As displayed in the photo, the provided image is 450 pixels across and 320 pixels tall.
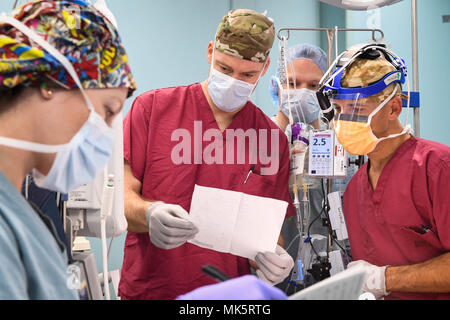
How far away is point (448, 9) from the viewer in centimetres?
347

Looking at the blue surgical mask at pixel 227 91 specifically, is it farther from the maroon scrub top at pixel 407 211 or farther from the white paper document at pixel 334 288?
the white paper document at pixel 334 288

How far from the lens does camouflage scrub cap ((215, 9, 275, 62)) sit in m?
1.77

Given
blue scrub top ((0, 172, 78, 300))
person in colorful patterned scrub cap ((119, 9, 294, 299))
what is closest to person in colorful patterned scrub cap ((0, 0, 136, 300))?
blue scrub top ((0, 172, 78, 300))

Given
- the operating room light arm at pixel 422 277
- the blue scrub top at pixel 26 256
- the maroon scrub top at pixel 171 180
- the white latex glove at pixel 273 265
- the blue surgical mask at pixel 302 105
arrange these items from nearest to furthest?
1. the blue scrub top at pixel 26 256
2. the operating room light arm at pixel 422 277
3. the white latex glove at pixel 273 265
4. the maroon scrub top at pixel 171 180
5. the blue surgical mask at pixel 302 105

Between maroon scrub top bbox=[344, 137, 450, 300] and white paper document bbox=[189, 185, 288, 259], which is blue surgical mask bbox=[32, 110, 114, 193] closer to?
white paper document bbox=[189, 185, 288, 259]

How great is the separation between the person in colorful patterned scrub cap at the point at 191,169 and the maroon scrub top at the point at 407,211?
0.31 m

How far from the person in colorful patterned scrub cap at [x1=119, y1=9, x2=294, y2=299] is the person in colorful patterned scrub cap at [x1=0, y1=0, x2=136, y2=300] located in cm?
74

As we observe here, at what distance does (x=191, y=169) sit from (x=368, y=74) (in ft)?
2.43

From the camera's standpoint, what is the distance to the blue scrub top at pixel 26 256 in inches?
27.4

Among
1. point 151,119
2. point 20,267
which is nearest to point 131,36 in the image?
point 151,119

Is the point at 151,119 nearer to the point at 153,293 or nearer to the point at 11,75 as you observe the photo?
the point at 153,293

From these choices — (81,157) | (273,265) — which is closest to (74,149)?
(81,157)

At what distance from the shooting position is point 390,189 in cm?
165

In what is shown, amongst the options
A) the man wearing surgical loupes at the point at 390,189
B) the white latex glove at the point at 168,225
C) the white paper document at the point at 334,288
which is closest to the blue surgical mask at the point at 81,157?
the white paper document at the point at 334,288
